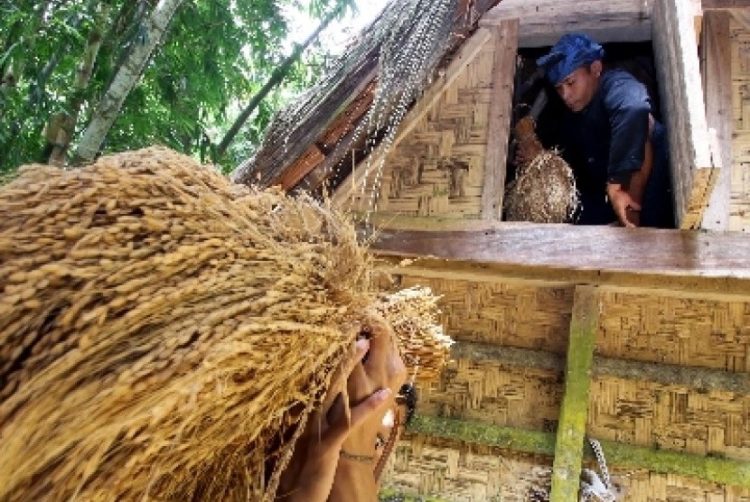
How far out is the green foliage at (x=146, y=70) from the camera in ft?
12.4

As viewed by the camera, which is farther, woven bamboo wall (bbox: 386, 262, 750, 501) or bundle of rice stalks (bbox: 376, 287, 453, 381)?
woven bamboo wall (bbox: 386, 262, 750, 501)

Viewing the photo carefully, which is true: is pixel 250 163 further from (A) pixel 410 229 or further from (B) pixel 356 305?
(B) pixel 356 305

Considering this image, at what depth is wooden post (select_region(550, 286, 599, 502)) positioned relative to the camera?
2871mm

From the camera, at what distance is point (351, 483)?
57.8 inches

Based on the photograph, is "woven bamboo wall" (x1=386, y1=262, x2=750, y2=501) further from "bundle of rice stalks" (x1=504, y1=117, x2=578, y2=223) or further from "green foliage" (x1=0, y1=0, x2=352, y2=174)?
"green foliage" (x1=0, y1=0, x2=352, y2=174)

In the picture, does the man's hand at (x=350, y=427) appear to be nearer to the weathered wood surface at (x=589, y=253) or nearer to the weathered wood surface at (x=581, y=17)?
the weathered wood surface at (x=589, y=253)

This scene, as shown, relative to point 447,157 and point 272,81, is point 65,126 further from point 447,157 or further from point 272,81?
point 272,81

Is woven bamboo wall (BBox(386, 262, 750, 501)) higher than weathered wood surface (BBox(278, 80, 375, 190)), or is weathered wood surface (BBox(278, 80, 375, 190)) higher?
weathered wood surface (BBox(278, 80, 375, 190))

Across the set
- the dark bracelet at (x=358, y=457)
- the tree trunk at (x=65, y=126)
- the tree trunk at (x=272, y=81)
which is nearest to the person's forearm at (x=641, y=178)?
the dark bracelet at (x=358, y=457)

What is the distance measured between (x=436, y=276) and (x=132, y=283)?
2376 millimetres

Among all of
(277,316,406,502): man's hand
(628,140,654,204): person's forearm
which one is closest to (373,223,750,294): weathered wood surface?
(628,140,654,204): person's forearm

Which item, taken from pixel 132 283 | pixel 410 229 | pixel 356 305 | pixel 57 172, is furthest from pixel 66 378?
pixel 410 229

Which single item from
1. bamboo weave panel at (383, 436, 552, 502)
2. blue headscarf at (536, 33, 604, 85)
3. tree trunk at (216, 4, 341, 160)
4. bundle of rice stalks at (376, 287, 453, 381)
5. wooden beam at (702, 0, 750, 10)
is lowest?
bamboo weave panel at (383, 436, 552, 502)

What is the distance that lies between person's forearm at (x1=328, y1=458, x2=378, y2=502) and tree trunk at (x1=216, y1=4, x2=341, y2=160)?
17.1 ft
